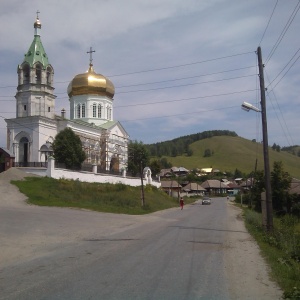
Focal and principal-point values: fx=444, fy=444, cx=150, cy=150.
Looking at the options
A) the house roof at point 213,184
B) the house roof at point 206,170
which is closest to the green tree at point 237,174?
the house roof at point 206,170

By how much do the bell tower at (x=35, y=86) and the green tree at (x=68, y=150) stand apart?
19.4ft

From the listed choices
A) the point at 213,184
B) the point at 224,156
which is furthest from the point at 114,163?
the point at 224,156

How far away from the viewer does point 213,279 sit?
29.0 feet

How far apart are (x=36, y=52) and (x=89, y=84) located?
12.1 m

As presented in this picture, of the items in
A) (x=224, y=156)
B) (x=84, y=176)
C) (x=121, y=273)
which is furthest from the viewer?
(x=224, y=156)

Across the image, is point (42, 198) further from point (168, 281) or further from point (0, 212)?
point (168, 281)

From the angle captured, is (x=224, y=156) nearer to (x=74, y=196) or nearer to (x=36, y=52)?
(x=36, y=52)

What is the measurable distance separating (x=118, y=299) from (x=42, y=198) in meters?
27.3

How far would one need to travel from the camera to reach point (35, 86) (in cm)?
5278

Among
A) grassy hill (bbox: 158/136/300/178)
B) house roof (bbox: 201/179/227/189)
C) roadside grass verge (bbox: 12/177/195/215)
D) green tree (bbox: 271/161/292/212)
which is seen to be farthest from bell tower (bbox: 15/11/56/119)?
grassy hill (bbox: 158/136/300/178)

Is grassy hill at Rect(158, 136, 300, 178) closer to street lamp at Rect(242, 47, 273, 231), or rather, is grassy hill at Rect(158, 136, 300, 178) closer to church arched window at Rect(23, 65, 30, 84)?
church arched window at Rect(23, 65, 30, 84)

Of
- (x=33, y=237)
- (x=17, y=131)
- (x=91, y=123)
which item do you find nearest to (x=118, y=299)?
(x=33, y=237)

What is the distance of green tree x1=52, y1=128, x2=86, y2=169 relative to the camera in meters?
47.3

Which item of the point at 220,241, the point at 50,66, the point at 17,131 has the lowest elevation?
the point at 220,241
